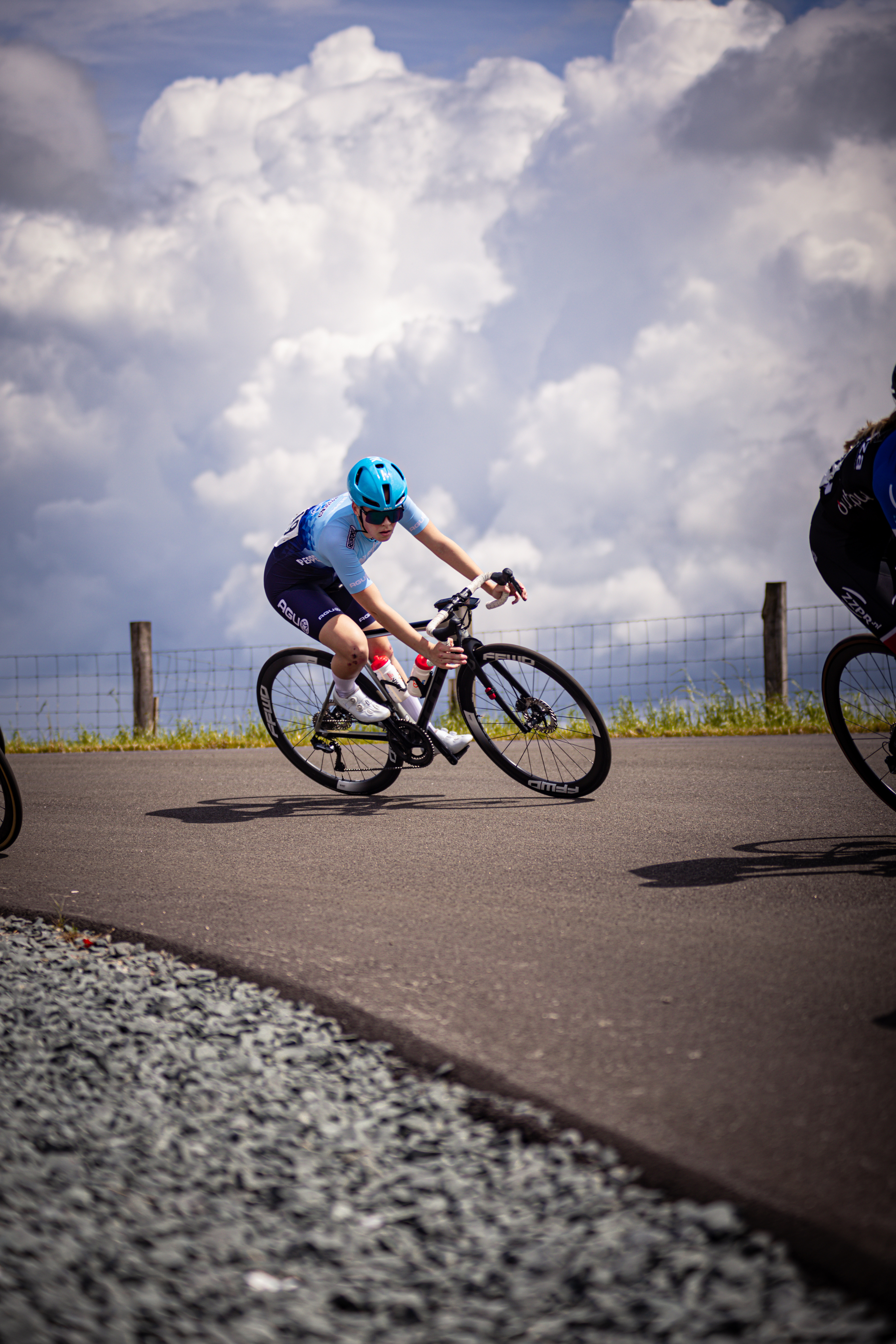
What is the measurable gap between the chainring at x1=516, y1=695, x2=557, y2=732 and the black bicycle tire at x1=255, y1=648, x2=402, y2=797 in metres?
1.01

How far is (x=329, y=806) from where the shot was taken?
634 centimetres

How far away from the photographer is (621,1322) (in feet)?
4.96

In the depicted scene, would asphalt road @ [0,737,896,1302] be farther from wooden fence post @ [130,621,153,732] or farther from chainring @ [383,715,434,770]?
wooden fence post @ [130,621,153,732]

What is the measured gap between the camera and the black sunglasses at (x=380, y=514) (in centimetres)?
593

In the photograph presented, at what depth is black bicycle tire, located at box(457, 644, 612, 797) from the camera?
5.84 metres

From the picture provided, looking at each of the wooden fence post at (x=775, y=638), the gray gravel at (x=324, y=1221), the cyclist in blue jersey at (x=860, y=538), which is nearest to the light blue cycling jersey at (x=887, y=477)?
the cyclist in blue jersey at (x=860, y=538)

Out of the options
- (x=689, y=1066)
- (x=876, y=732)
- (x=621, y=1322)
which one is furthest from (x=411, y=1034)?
(x=876, y=732)

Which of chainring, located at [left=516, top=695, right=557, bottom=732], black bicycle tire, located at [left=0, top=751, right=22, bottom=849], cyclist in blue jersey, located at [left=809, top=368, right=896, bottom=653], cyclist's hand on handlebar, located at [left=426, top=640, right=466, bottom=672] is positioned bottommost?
black bicycle tire, located at [left=0, top=751, right=22, bottom=849]

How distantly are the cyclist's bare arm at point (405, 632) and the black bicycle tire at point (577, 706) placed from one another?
220 millimetres

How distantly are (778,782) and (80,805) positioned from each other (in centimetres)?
505

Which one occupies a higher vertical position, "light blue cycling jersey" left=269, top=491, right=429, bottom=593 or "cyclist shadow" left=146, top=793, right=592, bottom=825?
"light blue cycling jersey" left=269, top=491, right=429, bottom=593

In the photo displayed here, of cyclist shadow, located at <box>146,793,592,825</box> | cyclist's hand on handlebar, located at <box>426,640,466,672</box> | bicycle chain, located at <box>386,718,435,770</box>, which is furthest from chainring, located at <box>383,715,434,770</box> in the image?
cyclist's hand on handlebar, located at <box>426,640,466,672</box>

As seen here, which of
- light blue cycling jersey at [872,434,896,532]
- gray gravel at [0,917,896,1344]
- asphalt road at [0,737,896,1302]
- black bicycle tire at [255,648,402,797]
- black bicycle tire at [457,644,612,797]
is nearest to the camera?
gray gravel at [0,917,896,1344]

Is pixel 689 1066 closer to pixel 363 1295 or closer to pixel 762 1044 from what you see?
pixel 762 1044
